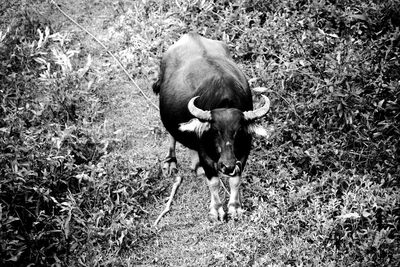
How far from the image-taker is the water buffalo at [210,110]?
5062 millimetres

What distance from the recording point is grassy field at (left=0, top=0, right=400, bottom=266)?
5.15m

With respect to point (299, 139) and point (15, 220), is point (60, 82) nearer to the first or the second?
point (15, 220)

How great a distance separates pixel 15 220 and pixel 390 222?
13.1 ft

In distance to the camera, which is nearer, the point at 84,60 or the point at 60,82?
the point at 60,82

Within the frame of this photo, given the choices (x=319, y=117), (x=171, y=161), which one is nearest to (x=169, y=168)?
(x=171, y=161)

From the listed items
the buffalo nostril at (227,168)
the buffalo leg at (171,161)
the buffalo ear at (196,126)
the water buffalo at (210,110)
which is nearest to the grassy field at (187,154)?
the buffalo leg at (171,161)

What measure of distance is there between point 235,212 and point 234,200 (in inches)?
5.5

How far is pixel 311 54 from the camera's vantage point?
7160 mm

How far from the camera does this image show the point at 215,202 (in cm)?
567

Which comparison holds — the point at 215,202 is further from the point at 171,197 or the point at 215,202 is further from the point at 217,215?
the point at 171,197

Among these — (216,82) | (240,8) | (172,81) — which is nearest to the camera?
(216,82)

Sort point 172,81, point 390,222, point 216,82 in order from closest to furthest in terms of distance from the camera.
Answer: point 390,222 → point 216,82 → point 172,81

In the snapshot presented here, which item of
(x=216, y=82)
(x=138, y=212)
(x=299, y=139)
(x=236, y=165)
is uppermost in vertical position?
(x=216, y=82)

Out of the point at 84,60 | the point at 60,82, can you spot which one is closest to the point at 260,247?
the point at 60,82
